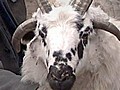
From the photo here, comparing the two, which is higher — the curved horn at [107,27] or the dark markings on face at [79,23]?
the dark markings on face at [79,23]

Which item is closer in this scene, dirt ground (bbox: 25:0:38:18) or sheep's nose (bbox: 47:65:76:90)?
sheep's nose (bbox: 47:65:76:90)

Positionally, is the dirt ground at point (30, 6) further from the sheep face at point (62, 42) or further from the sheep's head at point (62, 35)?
the sheep face at point (62, 42)

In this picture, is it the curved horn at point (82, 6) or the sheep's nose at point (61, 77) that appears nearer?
the sheep's nose at point (61, 77)

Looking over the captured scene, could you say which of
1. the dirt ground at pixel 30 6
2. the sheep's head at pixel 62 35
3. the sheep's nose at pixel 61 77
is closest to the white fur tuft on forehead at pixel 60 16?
the sheep's head at pixel 62 35

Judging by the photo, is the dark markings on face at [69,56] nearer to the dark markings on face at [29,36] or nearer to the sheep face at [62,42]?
the sheep face at [62,42]

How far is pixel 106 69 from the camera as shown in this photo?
4875mm

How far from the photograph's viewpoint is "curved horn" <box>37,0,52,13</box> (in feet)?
15.4

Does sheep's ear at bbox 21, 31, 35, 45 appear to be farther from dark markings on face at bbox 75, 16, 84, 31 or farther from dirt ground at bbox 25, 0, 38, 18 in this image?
dirt ground at bbox 25, 0, 38, 18

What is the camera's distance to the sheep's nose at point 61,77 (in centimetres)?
422

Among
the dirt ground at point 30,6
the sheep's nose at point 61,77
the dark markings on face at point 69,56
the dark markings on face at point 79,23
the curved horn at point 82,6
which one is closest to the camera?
the sheep's nose at point 61,77

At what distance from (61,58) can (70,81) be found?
20 cm

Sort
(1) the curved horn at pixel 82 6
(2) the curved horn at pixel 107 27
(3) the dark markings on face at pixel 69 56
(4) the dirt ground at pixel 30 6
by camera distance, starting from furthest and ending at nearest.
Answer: (4) the dirt ground at pixel 30 6 < (2) the curved horn at pixel 107 27 < (1) the curved horn at pixel 82 6 < (3) the dark markings on face at pixel 69 56

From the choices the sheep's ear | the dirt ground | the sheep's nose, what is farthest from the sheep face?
the dirt ground

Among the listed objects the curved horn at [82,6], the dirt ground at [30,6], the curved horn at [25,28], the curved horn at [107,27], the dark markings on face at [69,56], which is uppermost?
the curved horn at [82,6]
